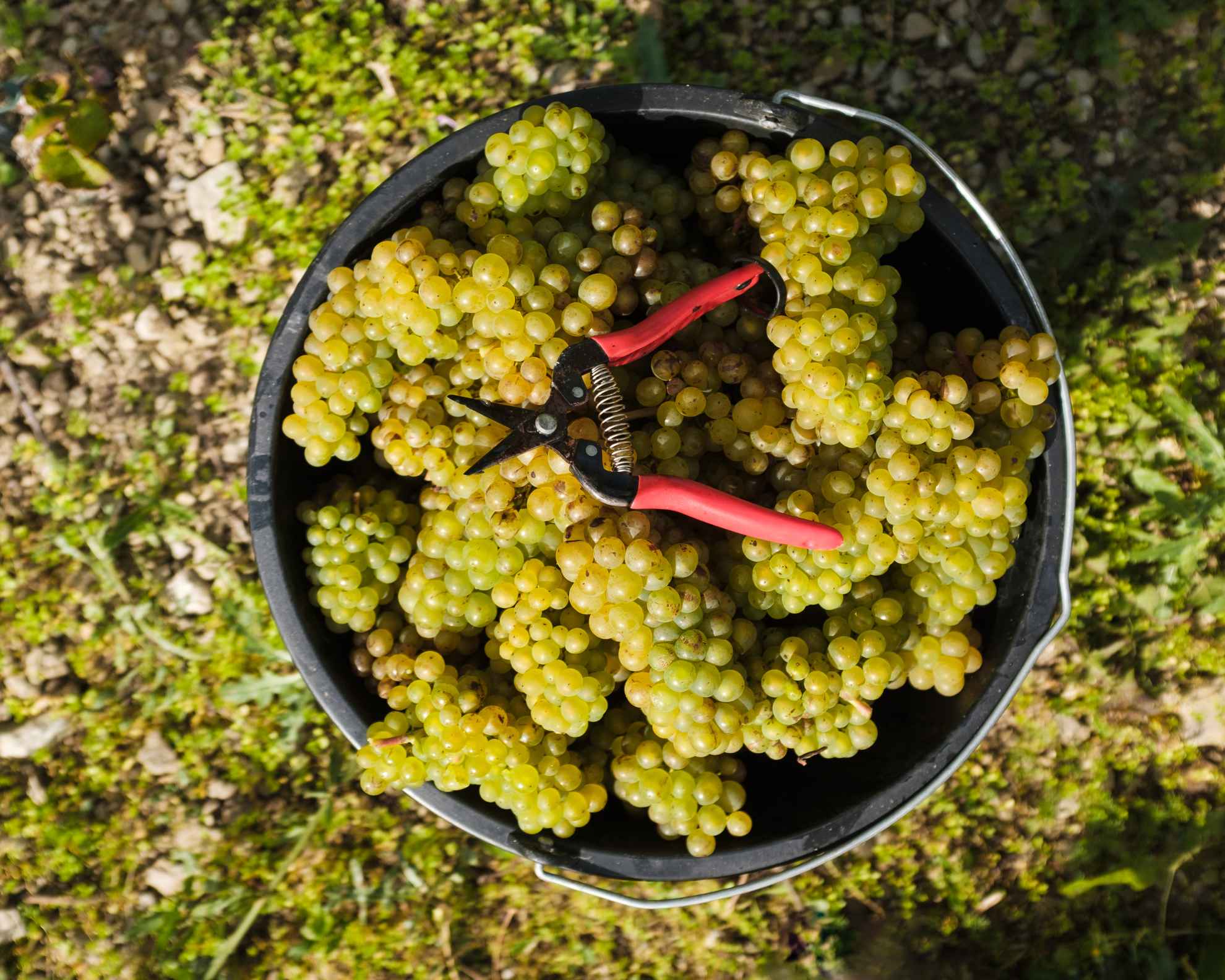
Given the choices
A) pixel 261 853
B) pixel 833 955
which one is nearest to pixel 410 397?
pixel 261 853

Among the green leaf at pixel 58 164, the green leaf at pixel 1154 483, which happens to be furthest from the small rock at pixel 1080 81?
the green leaf at pixel 58 164

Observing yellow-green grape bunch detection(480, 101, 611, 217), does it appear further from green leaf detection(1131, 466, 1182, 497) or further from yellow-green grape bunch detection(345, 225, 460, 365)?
green leaf detection(1131, 466, 1182, 497)

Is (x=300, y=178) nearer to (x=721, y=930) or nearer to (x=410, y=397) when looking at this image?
(x=410, y=397)

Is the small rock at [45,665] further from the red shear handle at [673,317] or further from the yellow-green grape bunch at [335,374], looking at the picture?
the red shear handle at [673,317]

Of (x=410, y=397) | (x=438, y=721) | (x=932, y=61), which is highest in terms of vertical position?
(x=932, y=61)

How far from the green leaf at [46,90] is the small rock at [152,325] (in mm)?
494

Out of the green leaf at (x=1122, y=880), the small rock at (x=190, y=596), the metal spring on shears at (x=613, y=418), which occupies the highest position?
the metal spring on shears at (x=613, y=418)

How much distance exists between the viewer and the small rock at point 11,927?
2.23m

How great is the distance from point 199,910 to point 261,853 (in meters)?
0.18

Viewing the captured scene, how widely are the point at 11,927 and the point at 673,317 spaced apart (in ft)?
6.64

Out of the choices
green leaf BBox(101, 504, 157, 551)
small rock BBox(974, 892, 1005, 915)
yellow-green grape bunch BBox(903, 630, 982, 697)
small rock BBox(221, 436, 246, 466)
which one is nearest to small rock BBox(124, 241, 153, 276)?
small rock BBox(221, 436, 246, 466)

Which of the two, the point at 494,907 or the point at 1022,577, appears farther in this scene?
the point at 494,907

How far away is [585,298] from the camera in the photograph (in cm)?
142

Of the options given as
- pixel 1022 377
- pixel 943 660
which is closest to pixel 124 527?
pixel 943 660
